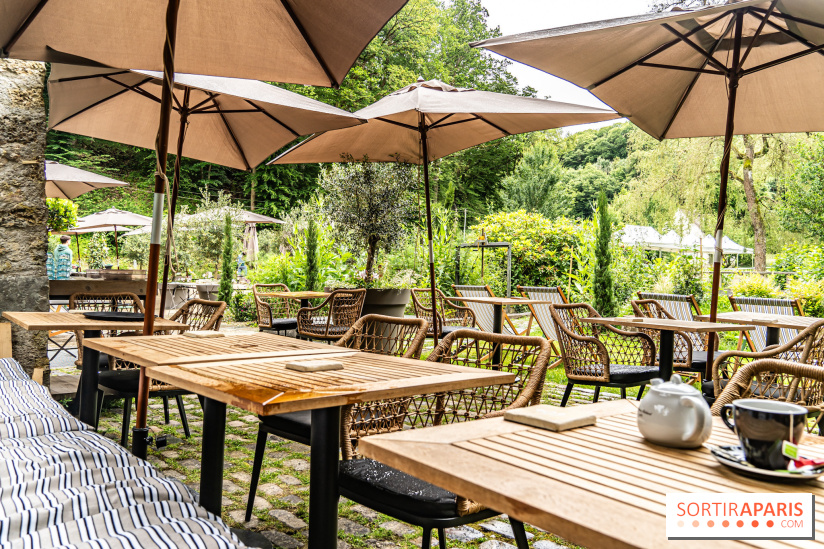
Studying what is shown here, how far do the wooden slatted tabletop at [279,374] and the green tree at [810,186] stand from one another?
50.2 feet

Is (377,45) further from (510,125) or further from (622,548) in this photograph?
(622,548)

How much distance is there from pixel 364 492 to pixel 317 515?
0.52 feet

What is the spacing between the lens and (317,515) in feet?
5.85

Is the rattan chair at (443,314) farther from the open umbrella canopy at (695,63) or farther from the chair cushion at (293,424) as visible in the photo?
the chair cushion at (293,424)

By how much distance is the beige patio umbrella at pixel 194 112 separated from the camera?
4.24m

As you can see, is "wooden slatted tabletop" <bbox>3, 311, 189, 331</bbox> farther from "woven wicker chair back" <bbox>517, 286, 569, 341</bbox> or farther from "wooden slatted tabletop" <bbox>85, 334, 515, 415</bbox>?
"woven wicker chair back" <bbox>517, 286, 569, 341</bbox>

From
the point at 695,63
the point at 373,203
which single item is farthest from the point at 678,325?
the point at 373,203

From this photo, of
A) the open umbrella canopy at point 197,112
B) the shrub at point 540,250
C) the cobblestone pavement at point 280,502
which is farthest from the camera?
the shrub at point 540,250

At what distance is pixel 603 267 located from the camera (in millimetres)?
9383

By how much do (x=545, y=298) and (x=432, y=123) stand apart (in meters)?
2.39

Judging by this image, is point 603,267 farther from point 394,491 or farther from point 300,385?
point 300,385

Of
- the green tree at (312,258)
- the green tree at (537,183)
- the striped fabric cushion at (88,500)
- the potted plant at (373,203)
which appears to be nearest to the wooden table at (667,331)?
the striped fabric cushion at (88,500)

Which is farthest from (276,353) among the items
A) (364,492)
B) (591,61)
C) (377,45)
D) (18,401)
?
(377,45)

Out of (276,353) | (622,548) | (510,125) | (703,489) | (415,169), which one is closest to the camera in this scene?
(622,548)
